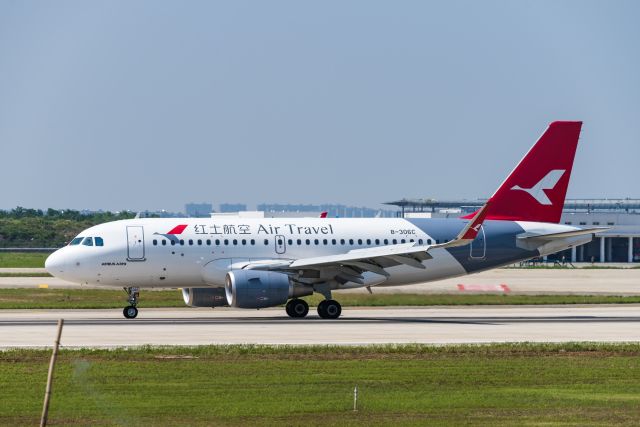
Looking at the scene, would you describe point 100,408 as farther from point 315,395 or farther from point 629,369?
point 629,369

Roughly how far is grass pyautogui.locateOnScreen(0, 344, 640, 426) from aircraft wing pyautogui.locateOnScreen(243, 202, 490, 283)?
12.0 metres

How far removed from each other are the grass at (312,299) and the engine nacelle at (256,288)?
30.1 feet

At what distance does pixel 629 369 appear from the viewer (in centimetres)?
2991

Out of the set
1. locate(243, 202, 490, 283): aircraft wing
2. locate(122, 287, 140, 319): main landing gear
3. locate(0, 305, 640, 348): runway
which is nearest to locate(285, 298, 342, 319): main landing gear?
locate(0, 305, 640, 348): runway

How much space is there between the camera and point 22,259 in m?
115

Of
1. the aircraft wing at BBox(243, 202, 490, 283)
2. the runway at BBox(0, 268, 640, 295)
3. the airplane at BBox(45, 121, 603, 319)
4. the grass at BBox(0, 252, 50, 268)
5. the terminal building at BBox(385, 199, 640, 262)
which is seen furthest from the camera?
the terminal building at BBox(385, 199, 640, 262)

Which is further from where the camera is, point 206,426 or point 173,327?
point 173,327

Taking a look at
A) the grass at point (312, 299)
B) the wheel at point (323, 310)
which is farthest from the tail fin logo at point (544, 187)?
the wheel at point (323, 310)

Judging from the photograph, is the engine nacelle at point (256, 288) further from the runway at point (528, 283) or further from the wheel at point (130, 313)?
the runway at point (528, 283)

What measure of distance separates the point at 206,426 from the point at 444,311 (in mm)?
31911

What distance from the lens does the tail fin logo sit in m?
52.6

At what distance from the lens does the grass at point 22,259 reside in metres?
102

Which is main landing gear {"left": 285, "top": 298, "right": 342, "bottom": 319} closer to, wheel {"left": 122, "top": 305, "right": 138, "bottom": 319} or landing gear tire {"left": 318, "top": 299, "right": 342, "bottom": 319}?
landing gear tire {"left": 318, "top": 299, "right": 342, "bottom": 319}

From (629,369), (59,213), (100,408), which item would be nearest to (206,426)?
(100,408)
